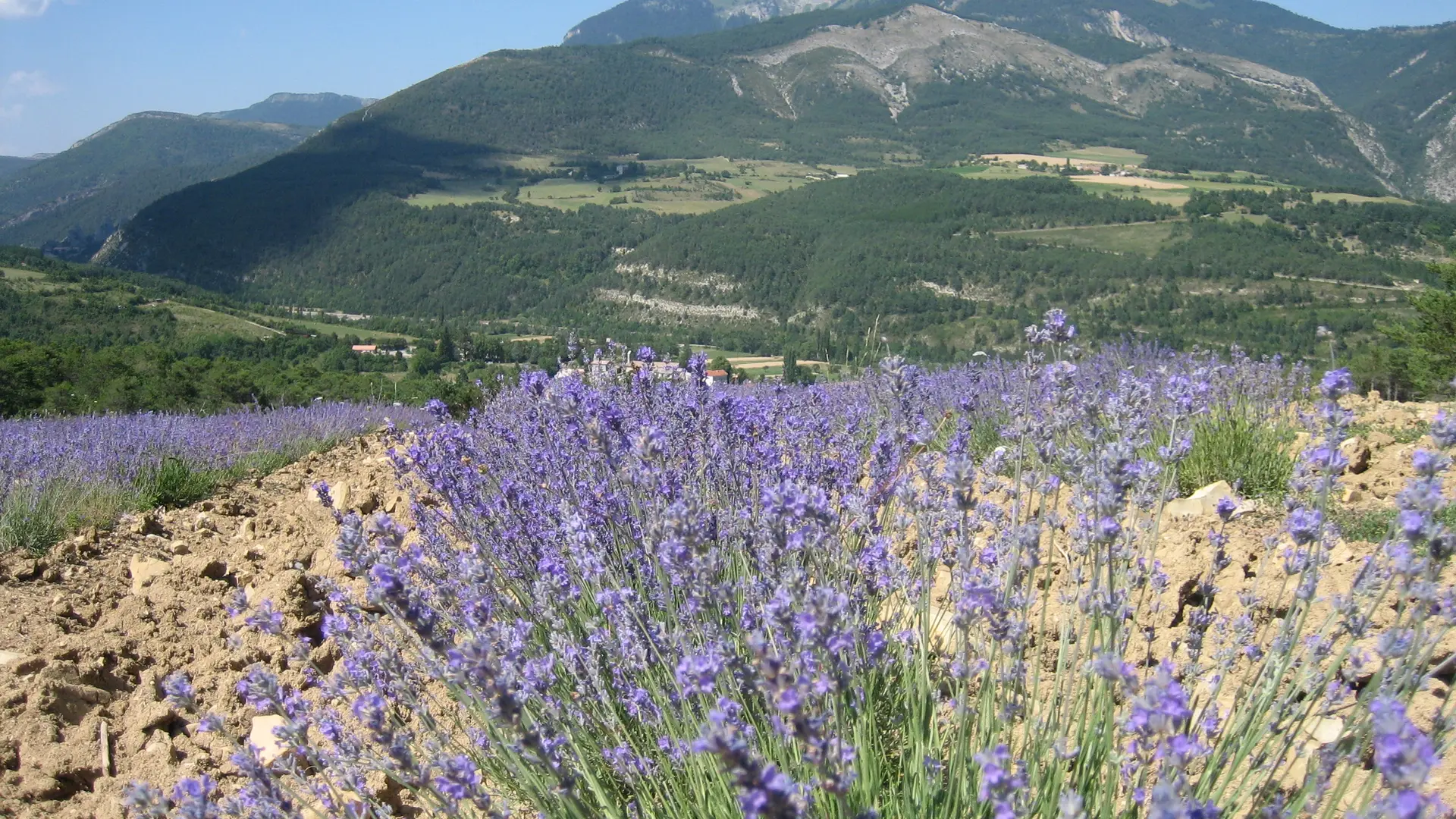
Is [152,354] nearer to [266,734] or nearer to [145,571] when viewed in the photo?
[145,571]

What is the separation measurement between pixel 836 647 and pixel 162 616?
3.79m

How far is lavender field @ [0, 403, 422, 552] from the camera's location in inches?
210

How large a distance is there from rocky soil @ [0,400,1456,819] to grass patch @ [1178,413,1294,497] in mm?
278

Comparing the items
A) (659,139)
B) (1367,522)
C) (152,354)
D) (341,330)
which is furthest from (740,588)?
(659,139)

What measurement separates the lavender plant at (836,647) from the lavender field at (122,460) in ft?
11.1

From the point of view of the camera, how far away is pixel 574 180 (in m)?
153

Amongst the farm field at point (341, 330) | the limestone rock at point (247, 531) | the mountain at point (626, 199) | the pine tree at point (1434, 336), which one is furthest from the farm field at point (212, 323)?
the pine tree at point (1434, 336)

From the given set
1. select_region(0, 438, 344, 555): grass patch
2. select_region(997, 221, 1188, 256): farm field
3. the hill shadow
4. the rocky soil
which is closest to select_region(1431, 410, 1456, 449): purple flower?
the rocky soil

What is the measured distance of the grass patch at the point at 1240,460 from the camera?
4.38 m

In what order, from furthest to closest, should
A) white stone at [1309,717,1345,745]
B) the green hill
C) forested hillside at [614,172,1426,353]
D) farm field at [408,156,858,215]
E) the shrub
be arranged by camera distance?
the green hill < farm field at [408,156,858,215] < forested hillside at [614,172,1426,353] < the shrub < white stone at [1309,717,1345,745]

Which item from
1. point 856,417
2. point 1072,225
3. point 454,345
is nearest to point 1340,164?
point 1072,225

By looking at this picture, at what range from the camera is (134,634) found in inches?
140

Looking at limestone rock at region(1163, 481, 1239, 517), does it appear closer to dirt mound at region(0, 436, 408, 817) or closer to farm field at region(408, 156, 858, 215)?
dirt mound at region(0, 436, 408, 817)

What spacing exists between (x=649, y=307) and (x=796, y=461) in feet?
294
